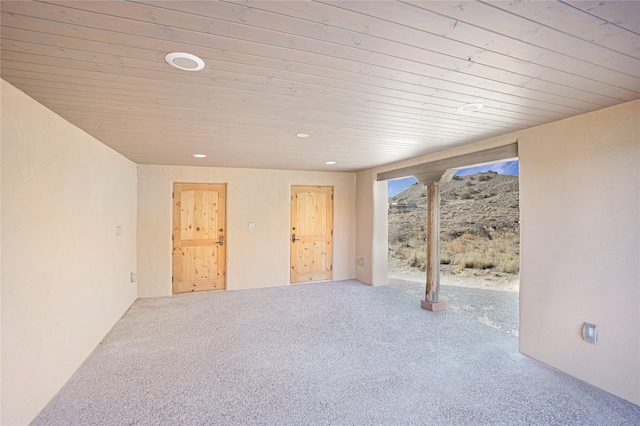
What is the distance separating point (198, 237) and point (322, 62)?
14.8ft

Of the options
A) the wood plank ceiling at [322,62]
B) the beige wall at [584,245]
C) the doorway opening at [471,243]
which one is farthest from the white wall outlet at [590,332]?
the wood plank ceiling at [322,62]

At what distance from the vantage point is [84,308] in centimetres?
284

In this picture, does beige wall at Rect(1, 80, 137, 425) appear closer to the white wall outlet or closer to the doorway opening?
the white wall outlet

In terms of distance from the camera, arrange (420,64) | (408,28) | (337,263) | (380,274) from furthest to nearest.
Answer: (337,263)
(380,274)
(420,64)
(408,28)

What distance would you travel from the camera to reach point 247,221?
5582mm

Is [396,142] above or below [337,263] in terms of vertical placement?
above

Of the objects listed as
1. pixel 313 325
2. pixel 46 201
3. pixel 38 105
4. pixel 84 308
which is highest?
pixel 38 105

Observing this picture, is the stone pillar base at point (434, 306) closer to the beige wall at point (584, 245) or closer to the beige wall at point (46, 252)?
the beige wall at point (584, 245)

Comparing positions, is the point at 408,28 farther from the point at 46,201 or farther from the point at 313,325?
the point at 313,325

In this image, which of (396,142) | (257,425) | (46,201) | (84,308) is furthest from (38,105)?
(396,142)

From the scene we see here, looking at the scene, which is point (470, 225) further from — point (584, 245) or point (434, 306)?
point (584, 245)

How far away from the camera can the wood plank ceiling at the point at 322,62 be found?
1.20 m

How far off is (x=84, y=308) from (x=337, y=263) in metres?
4.28

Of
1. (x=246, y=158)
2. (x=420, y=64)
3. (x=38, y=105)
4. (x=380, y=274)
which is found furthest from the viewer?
(x=380, y=274)
